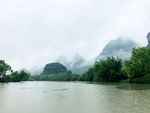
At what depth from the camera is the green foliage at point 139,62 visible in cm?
4272

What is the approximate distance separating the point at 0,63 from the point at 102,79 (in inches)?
2005

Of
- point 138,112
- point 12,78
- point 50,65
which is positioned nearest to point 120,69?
point 138,112

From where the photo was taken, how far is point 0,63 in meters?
74.6

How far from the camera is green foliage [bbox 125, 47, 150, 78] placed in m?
42.7

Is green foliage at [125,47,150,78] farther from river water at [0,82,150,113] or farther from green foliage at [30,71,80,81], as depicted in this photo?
green foliage at [30,71,80,81]

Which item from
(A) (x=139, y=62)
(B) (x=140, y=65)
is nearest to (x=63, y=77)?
(A) (x=139, y=62)

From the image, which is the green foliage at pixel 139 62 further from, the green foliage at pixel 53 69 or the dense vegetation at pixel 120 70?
the green foliage at pixel 53 69

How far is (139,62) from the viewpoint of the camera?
145 ft

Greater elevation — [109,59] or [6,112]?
[109,59]

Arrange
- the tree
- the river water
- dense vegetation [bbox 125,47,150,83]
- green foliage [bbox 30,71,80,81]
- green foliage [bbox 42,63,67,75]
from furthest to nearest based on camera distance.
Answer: green foliage [bbox 42,63,67,75] → green foliage [bbox 30,71,80,81] → the tree → dense vegetation [bbox 125,47,150,83] → the river water

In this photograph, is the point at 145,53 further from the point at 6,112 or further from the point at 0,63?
the point at 0,63

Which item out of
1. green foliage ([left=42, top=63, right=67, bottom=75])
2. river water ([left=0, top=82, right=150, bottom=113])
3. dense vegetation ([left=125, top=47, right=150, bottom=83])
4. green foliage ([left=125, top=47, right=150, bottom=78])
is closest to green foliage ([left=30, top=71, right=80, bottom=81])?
green foliage ([left=42, top=63, right=67, bottom=75])

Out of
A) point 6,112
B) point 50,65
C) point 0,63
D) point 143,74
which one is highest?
point 50,65

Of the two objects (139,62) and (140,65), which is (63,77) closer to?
(139,62)
